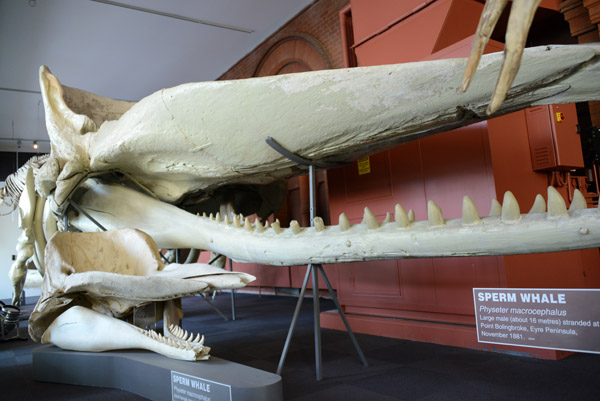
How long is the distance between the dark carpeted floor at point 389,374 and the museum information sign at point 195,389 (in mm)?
478

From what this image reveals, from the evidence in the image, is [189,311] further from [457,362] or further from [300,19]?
[300,19]

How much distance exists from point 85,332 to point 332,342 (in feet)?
5.77

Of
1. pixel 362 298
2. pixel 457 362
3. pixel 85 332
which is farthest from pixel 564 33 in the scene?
pixel 85 332

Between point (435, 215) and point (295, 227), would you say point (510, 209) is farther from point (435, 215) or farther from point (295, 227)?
point (295, 227)

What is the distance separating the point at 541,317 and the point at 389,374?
3.54ft

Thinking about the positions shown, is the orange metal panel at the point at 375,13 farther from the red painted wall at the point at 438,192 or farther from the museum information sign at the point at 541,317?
the museum information sign at the point at 541,317

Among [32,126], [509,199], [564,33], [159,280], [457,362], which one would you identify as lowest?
[457,362]

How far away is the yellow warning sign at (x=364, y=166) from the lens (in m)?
3.70

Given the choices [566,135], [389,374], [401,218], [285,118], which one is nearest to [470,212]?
[401,218]

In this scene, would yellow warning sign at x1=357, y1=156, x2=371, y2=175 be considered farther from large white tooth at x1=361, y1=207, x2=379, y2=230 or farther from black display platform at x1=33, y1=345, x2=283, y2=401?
black display platform at x1=33, y1=345, x2=283, y2=401

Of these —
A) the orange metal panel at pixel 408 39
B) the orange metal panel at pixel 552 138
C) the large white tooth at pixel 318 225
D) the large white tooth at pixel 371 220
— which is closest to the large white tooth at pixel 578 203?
the large white tooth at pixel 371 220

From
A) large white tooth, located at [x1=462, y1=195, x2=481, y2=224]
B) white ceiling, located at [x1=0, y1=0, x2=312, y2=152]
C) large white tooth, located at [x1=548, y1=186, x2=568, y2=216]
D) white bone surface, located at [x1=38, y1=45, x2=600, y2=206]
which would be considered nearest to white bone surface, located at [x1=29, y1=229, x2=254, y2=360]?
white bone surface, located at [x1=38, y1=45, x2=600, y2=206]

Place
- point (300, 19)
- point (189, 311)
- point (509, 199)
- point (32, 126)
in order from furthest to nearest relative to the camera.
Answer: point (32, 126), point (300, 19), point (189, 311), point (509, 199)

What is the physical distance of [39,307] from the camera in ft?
8.50
